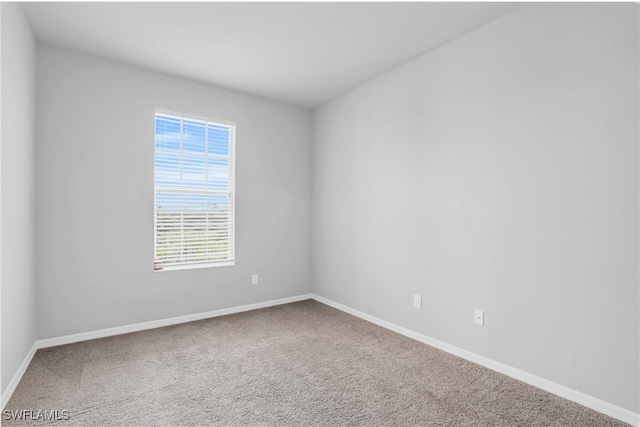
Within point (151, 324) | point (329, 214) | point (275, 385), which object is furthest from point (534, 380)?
point (151, 324)

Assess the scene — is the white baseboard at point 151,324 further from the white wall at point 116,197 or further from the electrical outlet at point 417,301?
the electrical outlet at point 417,301

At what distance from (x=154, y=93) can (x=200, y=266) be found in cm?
188

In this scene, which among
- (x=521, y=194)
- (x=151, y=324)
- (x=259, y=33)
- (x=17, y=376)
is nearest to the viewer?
(x=17, y=376)

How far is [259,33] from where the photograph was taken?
108 inches

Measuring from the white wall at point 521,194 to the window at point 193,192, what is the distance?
1691mm

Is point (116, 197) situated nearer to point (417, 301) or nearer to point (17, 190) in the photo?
point (17, 190)

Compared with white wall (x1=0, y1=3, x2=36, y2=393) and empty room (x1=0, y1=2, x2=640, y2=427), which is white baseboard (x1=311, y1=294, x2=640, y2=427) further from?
white wall (x1=0, y1=3, x2=36, y2=393)

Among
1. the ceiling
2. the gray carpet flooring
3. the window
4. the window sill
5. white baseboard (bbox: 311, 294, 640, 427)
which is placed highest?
the ceiling

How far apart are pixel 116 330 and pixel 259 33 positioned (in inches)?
118

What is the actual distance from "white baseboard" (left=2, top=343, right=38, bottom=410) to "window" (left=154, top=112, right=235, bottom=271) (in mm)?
1172

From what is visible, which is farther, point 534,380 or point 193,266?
point 193,266

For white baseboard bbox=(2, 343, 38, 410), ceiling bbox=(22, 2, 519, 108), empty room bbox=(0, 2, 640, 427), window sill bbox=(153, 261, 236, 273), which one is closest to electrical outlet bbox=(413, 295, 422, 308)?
empty room bbox=(0, 2, 640, 427)

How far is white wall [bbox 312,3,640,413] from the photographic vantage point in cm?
200

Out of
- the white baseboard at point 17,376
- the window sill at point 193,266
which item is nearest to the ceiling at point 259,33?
the window sill at point 193,266
